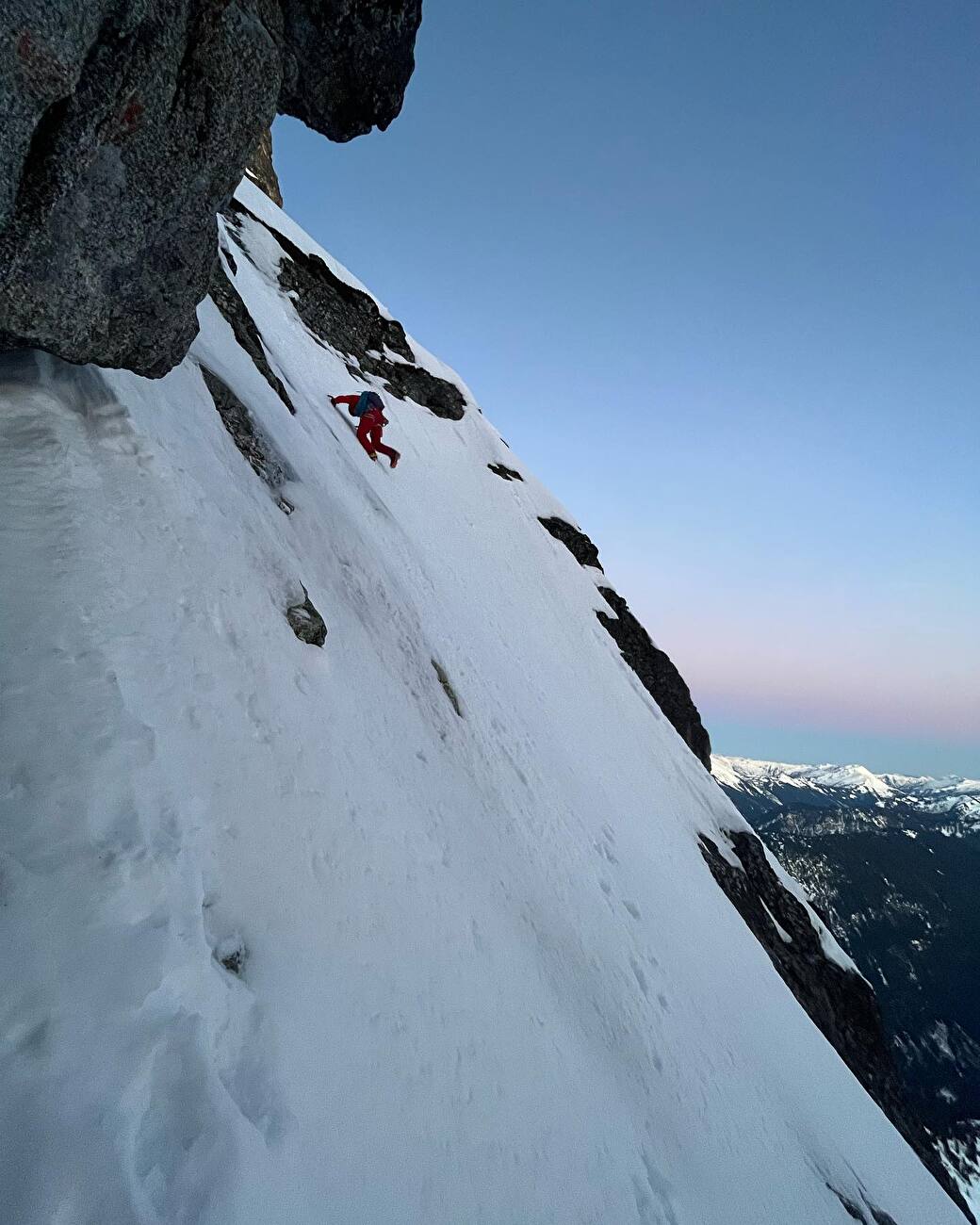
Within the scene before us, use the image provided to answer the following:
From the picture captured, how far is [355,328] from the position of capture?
2914cm

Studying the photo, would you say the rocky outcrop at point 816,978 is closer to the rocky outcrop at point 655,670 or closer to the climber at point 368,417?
the rocky outcrop at point 655,670

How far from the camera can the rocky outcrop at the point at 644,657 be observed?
2864 cm

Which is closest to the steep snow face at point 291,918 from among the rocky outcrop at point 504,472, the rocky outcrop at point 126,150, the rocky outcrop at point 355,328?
the rocky outcrop at point 126,150

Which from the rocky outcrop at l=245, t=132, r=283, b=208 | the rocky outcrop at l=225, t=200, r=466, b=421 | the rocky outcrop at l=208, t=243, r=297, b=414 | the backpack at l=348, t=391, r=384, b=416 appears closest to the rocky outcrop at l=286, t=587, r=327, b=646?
the rocky outcrop at l=208, t=243, r=297, b=414

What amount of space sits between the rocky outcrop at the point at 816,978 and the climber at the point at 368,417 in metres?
16.7

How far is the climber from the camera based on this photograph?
58.5 ft

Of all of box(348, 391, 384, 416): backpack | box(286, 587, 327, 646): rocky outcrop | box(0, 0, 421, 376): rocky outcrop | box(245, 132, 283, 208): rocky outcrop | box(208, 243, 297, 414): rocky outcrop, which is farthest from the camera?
box(245, 132, 283, 208): rocky outcrop

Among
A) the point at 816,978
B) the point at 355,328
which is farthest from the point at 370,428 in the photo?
the point at 816,978

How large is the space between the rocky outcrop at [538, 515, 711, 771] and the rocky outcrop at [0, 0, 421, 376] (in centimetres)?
2374

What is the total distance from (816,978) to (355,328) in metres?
33.9

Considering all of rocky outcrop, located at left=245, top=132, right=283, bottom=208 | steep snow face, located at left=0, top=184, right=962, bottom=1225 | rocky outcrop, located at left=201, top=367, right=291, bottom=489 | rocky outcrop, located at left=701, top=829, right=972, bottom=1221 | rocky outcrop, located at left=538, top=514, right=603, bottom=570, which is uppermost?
rocky outcrop, located at left=245, top=132, right=283, bottom=208

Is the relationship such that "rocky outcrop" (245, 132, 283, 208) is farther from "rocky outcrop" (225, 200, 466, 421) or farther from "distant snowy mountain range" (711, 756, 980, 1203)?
"distant snowy mountain range" (711, 756, 980, 1203)

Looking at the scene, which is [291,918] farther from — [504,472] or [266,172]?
[266,172]

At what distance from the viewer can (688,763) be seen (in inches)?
902
